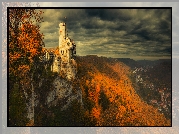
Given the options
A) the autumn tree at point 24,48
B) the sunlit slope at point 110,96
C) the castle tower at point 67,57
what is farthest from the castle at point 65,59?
the autumn tree at point 24,48

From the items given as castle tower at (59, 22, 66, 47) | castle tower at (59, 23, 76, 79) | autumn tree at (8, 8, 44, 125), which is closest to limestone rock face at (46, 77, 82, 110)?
castle tower at (59, 23, 76, 79)

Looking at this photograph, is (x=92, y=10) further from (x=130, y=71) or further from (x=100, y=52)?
(x=130, y=71)

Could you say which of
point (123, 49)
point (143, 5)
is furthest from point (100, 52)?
point (143, 5)

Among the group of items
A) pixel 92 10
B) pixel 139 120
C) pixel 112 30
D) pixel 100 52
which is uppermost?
pixel 92 10

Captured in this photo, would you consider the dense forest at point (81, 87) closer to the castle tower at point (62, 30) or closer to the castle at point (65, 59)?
the castle at point (65, 59)

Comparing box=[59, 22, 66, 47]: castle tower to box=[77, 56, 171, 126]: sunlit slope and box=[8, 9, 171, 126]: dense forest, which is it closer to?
box=[8, 9, 171, 126]: dense forest

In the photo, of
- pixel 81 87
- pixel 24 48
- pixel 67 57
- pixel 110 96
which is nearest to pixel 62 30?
pixel 67 57

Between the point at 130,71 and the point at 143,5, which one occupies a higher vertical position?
the point at 143,5
